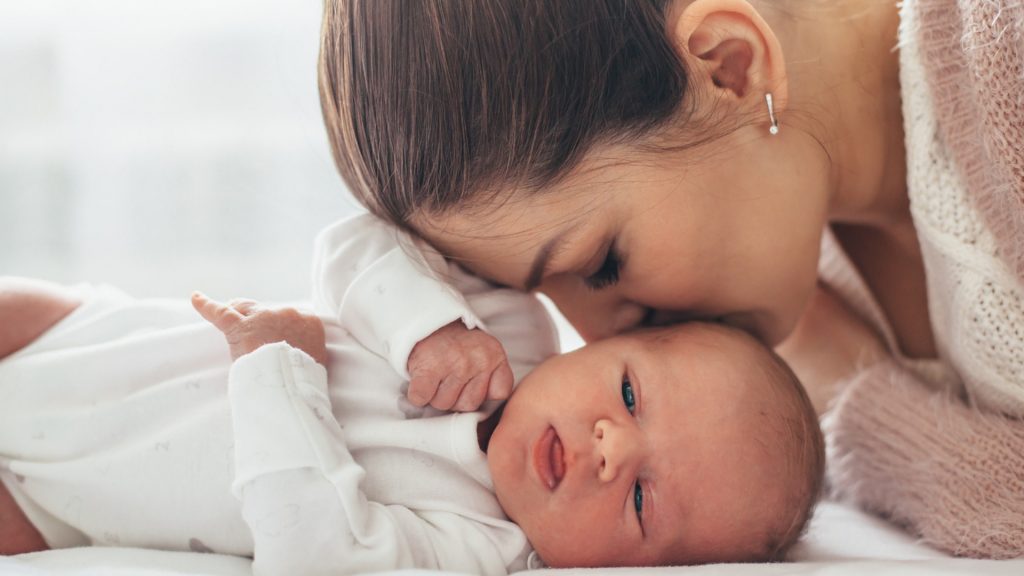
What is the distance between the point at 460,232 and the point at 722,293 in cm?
32

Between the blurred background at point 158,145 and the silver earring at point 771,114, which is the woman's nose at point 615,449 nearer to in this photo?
the silver earring at point 771,114

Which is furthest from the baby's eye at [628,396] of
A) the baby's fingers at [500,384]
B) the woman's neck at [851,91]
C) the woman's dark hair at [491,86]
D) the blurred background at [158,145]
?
the blurred background at [158,145]

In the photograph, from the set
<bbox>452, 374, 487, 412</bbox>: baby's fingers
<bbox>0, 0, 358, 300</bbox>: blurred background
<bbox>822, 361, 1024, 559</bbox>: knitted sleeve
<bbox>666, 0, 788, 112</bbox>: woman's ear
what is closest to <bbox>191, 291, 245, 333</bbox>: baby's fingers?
<bbox>452, 374, 487, 412</bbox>: baby's fingers

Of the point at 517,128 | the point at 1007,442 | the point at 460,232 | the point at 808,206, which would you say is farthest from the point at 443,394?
the point at 1007,442

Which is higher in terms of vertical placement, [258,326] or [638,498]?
[258,326]

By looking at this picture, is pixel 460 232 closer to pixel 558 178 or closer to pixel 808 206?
pixel 558 178

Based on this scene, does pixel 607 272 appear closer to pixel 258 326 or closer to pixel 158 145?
pixel 258 326

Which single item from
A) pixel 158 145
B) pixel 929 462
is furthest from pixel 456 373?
pixel 158 145

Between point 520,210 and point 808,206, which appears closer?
point 520,210

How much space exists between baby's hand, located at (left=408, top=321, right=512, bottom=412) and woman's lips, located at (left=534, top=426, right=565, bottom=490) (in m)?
0.07

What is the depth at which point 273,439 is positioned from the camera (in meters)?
0.90

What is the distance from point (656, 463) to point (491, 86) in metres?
0.40

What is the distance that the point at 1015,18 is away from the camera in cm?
90

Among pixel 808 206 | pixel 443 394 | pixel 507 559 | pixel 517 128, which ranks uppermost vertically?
pixel 517 128
